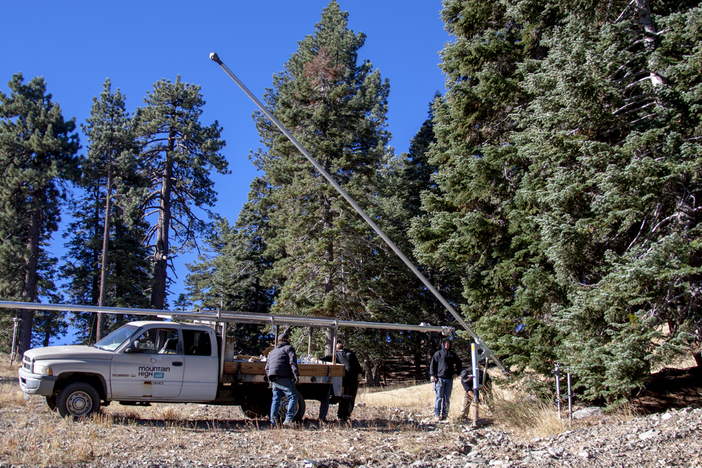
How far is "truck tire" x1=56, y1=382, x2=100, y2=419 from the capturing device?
962 cm

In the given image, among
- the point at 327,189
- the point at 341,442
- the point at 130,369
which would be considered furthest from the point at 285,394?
the point at 327,189

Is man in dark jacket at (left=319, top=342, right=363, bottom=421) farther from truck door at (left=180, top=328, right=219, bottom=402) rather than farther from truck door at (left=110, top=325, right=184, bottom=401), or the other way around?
truck door at (left=110, top=325, right=184, bottom=401)

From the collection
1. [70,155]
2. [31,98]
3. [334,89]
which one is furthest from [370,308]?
[31,98]

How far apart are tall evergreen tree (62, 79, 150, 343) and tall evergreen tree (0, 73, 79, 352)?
186 cm

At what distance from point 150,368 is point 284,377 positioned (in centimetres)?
250

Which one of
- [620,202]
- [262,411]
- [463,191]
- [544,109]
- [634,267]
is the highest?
[544,109]

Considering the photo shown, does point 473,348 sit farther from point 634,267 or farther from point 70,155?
point 70,155

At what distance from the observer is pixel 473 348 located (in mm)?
11539

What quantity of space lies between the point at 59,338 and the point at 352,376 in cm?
3391

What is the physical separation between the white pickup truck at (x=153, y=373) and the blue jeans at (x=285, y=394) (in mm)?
331

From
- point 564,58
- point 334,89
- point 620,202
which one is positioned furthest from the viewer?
point 334,89

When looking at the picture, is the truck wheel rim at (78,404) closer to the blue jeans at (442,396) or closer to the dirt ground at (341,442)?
the dirt ground at (341,442)

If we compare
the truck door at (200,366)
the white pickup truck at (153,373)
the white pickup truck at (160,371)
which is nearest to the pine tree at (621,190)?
the white pickup truck at (160,371)

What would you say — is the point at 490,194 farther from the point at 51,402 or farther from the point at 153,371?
the point at 51,402
